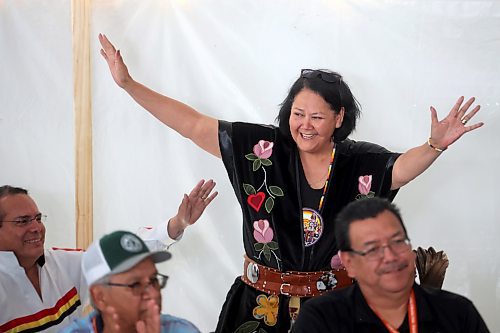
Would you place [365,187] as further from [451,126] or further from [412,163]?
[451,126]

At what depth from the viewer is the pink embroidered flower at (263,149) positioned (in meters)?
2.61

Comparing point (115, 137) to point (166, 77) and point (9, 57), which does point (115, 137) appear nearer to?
point (166, 77)

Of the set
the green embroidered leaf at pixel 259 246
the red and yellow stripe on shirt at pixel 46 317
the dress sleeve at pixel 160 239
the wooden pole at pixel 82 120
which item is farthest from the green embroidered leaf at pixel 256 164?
the wooden pole at pixel 82 120

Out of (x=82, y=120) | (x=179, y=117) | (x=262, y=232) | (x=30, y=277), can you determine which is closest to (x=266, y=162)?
(x=262, y=232)

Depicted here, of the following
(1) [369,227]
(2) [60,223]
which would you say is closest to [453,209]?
(1) [369,227]

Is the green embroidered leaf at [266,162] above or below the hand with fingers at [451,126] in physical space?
below

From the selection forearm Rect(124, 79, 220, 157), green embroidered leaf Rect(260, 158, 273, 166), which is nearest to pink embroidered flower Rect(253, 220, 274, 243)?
green embroidered leaf Rect(260, 158, 273, 166)

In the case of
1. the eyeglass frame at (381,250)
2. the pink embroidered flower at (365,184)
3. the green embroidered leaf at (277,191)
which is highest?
the pink embroidered flower at (365,184)

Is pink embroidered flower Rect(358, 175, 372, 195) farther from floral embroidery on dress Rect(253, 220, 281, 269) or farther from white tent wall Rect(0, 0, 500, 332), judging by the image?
white tent wall Rect(0, 0, 500, 332)

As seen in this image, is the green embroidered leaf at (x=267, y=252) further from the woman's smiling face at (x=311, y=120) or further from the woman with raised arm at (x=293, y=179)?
the woman's smiling face at (x=311, y=120)

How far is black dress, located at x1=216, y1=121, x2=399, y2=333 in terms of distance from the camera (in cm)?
251

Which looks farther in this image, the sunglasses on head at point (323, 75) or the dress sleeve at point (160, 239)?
the dress sleeve at point (160, 239)

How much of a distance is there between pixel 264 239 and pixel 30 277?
0.79 metres

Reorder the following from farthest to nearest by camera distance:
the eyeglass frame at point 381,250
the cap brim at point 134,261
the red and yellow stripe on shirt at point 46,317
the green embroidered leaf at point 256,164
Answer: the green embroidered leaf at point 256,164 → the red and yellow stripe on shirt at point 46,317 → the eyeglass frame at point 381,250 → the cap brim at point 134,261
